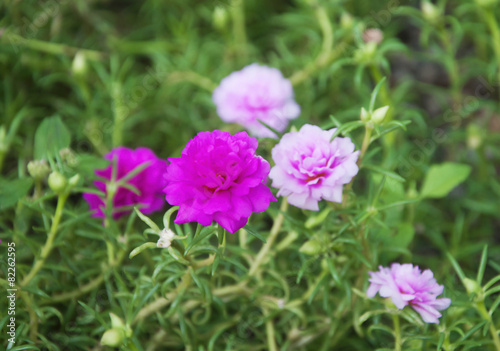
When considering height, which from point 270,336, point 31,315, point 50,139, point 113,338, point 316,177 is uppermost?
point 316,177

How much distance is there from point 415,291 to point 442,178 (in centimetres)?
54

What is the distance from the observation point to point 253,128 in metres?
1.39

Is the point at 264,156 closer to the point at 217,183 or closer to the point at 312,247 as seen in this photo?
A: the point at 312,247

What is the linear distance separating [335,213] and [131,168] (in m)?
0.51

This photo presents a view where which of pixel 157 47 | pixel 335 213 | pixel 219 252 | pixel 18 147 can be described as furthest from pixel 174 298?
pixel 157 47

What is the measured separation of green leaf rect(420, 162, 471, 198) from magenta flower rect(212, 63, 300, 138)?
0.42 metres

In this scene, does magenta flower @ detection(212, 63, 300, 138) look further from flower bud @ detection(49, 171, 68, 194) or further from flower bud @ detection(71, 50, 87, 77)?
flower bud @ detection(49, 171, 68, 194)

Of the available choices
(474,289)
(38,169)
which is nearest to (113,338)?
(38,169)

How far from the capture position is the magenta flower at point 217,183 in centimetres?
81

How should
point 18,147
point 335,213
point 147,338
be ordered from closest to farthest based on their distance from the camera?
1. point 335,213
2. point 147,338
3. point 18,147

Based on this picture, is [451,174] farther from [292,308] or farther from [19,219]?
[19,219]

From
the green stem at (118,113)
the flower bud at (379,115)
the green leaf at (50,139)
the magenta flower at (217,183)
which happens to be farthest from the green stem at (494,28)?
the green leaf at (50,139)

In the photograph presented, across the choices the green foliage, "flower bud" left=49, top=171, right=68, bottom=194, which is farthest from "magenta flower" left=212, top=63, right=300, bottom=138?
"flower bud" left=49, top=171, right=68, bottom=194

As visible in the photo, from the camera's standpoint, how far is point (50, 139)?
1287 mm
